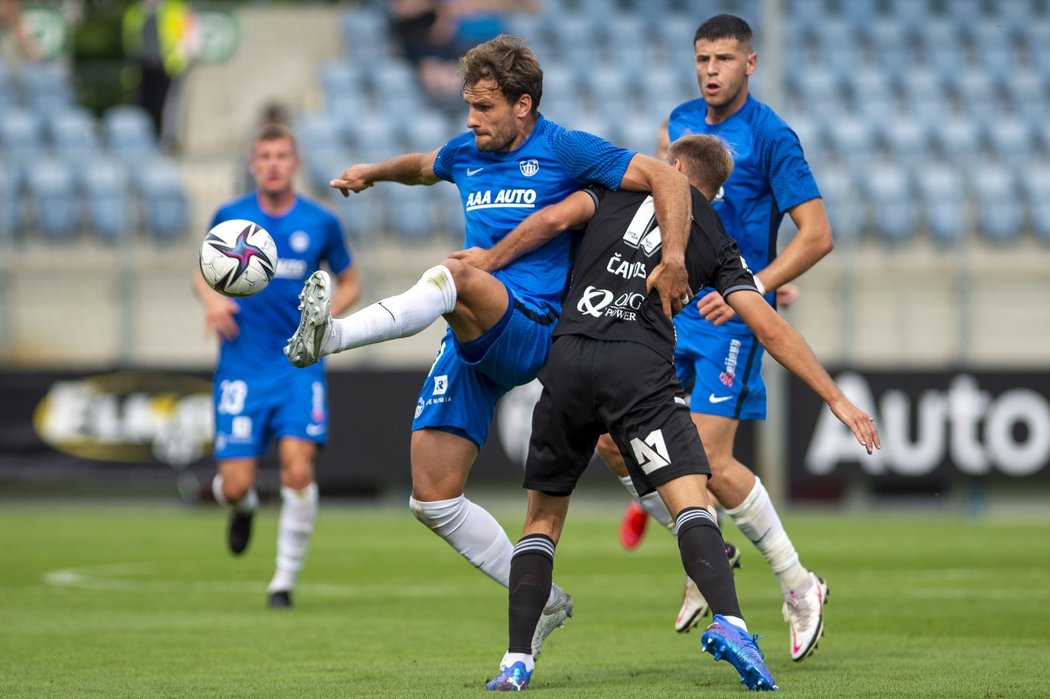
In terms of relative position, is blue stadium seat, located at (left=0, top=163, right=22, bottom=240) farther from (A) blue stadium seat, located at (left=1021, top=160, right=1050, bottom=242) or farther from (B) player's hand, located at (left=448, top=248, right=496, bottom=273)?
(B) player's hand, located at (left=448, top=248, right=496, bottom=273)

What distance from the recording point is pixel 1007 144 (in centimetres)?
2041

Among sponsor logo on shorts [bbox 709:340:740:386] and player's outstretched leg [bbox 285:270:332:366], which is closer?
player's outstretched leg [bbox 285:270:332:366]

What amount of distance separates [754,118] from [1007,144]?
14.1 metres

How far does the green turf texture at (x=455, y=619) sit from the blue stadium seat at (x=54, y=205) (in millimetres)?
4815

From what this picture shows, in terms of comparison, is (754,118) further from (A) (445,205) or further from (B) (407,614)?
(A) (445,205)

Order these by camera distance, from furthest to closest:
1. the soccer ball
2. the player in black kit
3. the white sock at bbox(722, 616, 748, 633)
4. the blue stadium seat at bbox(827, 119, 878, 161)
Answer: the blue stadium seat at bbox(827, 119, 878, 161) < the soccer ball < the player in black kit < the white sock at bbox(722, 616, 748, 633)

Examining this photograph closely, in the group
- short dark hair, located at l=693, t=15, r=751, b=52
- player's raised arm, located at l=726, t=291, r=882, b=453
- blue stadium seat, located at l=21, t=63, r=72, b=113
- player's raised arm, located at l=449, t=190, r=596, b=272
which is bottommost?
player's raised arm, located at l=726, t=291, r=882, b=453

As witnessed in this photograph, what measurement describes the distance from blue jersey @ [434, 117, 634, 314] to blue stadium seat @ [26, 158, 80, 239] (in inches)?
534

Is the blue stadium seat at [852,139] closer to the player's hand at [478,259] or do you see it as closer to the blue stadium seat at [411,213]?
the blue stadium seat at [411,213]

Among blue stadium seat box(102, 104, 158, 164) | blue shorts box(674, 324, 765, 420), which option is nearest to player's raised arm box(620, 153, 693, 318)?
blue shorts box(674, 324, 765, 420)

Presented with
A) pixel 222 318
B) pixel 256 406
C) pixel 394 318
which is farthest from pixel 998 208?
pixel 394 318

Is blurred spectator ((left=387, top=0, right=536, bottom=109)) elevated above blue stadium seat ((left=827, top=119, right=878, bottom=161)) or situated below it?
above

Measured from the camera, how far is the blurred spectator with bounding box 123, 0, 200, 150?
2356 centimetres

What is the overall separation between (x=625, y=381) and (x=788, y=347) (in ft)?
1.89
